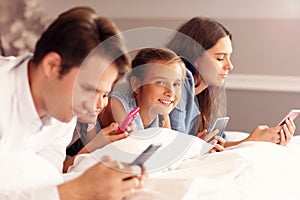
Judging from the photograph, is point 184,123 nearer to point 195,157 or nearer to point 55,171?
point 195,157

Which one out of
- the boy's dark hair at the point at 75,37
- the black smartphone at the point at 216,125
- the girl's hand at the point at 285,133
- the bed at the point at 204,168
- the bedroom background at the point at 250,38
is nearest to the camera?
the boy's dark hair at the point at 75,37

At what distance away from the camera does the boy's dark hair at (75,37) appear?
1.83ft

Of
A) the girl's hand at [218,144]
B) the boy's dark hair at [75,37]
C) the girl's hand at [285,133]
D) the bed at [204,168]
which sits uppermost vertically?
the boy's dark hair at [75,37]

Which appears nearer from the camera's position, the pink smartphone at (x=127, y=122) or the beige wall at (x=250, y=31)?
the pink smartphone at (x=127, y=122)

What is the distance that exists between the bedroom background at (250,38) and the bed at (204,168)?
2.15ft

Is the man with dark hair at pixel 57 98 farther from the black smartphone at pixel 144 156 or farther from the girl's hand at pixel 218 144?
the girl's hand at pixel 218 144

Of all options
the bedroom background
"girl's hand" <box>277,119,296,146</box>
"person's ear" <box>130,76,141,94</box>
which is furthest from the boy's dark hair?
the bedroom background

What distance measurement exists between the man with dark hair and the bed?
0.13 feet

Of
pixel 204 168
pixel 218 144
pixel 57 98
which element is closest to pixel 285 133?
pixel 218 144

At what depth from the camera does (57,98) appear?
1.97ft

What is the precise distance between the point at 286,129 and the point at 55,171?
59cm

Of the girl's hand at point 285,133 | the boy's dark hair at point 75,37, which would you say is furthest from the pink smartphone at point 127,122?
the girl's hand at point 285,133

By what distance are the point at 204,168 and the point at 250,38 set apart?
89 cm

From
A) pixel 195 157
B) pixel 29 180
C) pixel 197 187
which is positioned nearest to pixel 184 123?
pixel 195 157
